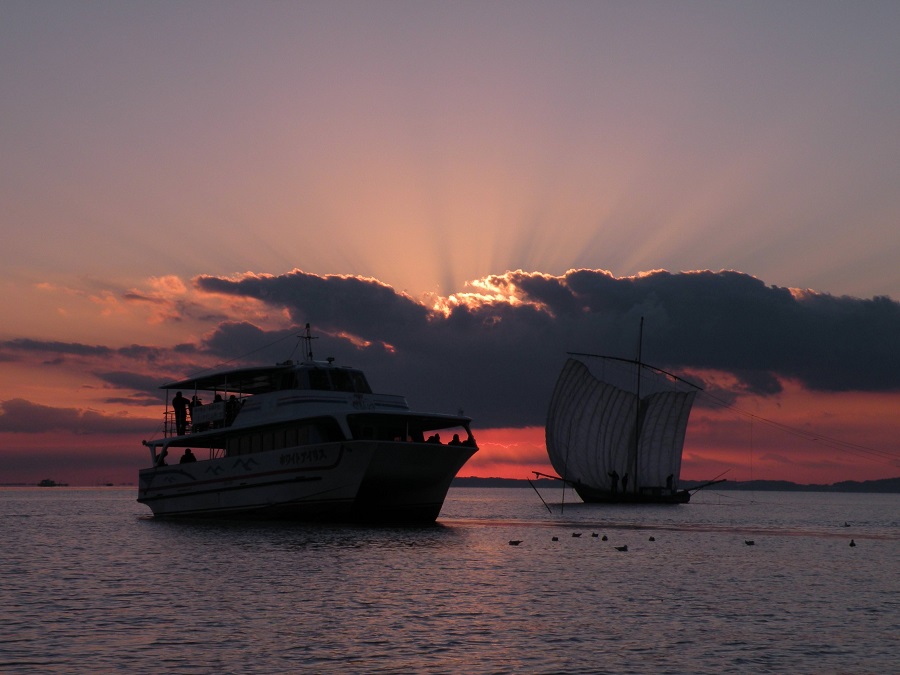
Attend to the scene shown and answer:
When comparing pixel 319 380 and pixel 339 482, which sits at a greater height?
pixel 319 380

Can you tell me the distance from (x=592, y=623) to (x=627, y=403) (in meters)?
96.1

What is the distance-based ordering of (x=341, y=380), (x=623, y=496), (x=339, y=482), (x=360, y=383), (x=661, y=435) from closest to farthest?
(x=339, y=482) < (x=341, y=380) < (x=360, y=383) < (x=661, y=435) < (x=623, y=496)

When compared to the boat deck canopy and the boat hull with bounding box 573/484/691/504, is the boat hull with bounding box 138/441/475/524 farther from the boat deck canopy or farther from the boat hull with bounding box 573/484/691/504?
the boat hull with bounding box 573/484/691/504

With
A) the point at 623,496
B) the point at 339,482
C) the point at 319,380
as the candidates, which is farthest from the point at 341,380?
the point at 623,496

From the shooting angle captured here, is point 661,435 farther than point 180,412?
Yes

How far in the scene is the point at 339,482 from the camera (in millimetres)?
47625

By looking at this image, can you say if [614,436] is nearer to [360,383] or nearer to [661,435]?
[661,435]

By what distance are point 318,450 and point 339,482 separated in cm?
186

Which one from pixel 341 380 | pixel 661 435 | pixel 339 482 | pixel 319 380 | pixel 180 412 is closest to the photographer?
pixel 339 482

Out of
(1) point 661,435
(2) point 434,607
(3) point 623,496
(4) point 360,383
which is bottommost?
(3) point 623,496

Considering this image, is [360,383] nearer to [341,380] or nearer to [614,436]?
[341,380]

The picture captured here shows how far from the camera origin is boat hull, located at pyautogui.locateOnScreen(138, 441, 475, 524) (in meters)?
47.0

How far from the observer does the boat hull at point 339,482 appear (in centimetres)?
4703

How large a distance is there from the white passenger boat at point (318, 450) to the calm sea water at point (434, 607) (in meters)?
2.33
